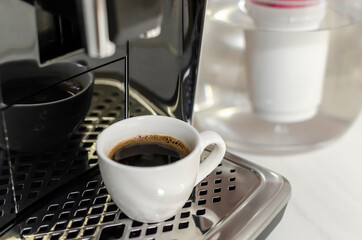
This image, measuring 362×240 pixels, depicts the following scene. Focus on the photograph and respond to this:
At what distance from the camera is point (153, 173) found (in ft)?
1.02

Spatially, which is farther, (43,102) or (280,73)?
(280,73)

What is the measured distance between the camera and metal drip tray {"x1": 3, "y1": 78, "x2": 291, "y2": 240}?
33 cm

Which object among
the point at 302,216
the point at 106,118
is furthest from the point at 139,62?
the point at 302,216

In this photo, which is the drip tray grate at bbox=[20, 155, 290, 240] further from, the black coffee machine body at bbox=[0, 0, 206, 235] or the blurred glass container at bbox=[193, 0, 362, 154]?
the blurred glass container at bbox=[193, 0, 362, 154]

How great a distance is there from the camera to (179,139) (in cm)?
36

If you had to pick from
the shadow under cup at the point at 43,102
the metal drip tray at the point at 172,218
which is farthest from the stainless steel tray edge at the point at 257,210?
the shadow under cup at the point at 43,102

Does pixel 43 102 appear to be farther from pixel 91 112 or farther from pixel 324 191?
pixel 324 191

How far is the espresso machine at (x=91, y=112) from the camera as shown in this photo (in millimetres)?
271

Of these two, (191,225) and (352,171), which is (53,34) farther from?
(352,171)

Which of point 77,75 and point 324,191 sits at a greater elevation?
point 77,75

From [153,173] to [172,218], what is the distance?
50mm

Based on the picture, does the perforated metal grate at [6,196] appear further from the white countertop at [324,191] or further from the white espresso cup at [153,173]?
the white countertop at [324,191]

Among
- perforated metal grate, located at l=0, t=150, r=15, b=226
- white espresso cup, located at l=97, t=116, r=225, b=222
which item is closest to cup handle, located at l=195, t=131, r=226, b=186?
white espresso cup, located at l=97, t=116, r=225, b=222

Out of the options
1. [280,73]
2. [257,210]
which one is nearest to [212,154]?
[257,210]
